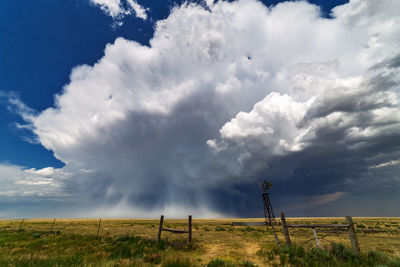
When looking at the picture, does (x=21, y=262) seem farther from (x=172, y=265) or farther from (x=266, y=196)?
(x=266, y=196)

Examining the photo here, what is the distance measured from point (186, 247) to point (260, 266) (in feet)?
20.1

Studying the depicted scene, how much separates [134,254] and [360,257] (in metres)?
12.0

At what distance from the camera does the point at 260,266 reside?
368 inches

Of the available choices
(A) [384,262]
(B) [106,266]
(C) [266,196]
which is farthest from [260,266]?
(C) [266,196]

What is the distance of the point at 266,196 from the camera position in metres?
30.8

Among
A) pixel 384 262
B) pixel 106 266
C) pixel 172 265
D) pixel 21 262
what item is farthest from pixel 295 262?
pixel 21 262

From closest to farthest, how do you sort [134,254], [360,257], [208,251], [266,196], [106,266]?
1. [106,266]
2. [360,257]
3. [134,254]
4. [208,251]
5. [266,196]

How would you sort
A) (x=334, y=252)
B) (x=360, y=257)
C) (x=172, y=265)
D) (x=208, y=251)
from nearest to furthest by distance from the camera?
(x=172, y=265)
(x=360, y=257)
(x=334, y=252)
(x=208, y=251)

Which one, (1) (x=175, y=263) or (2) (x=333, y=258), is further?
(2) (x=333, y=258)

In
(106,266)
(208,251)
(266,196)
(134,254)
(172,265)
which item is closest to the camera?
(106,266)

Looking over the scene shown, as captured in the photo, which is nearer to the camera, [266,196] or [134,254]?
[134,254]

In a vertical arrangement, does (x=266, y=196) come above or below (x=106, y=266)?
above

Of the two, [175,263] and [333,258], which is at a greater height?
[333,258]

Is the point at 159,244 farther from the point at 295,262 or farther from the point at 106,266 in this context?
the point at 295,262
